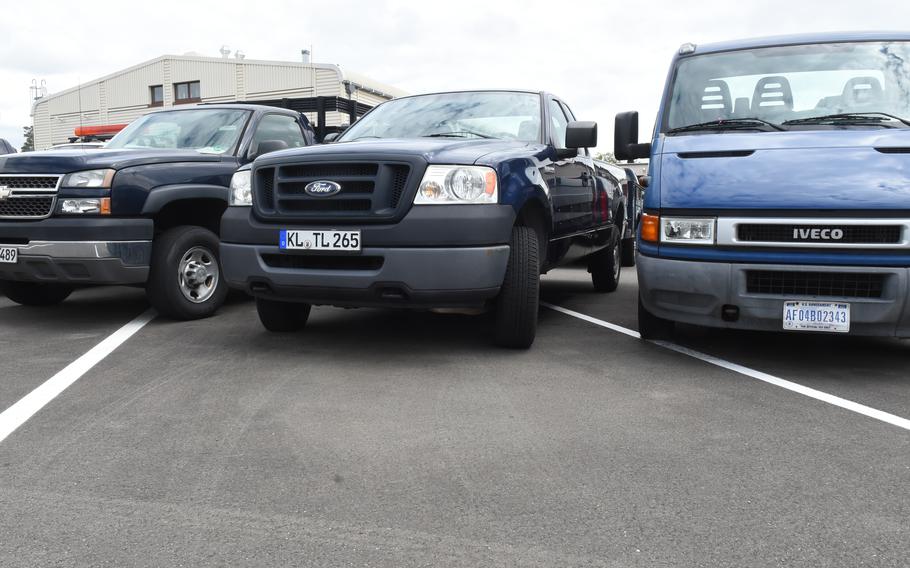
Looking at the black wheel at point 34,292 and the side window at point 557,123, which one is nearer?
the side window at point 557,123

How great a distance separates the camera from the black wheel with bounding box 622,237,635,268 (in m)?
11.0

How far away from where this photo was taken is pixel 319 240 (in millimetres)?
4902

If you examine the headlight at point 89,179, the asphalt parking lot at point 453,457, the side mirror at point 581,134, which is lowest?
the asphalt parking lot at point 453,457

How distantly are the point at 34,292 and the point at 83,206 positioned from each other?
1.89 meters

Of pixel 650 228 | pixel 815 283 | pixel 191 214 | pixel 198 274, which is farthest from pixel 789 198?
pixel 191 214

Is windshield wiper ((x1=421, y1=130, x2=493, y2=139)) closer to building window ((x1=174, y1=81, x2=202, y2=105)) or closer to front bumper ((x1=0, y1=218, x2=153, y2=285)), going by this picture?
front bumper ((x1=0, y1=218, x2=153, y2=285))

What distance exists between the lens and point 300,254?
5.01m

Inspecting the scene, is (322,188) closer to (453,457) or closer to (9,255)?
(453,457)

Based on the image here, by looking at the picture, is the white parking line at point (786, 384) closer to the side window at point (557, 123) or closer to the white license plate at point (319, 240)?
the side window at point (557, 123)

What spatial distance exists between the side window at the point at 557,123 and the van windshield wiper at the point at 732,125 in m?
1.17

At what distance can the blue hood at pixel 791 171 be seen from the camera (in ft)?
14.7

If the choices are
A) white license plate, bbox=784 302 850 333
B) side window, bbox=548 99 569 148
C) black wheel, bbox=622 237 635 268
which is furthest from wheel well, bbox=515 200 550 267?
black wheel, bbox=622 237 635 268

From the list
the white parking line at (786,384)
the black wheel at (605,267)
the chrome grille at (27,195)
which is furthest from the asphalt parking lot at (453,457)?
the black wheel at (605,267)

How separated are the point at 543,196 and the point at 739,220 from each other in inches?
55.0
